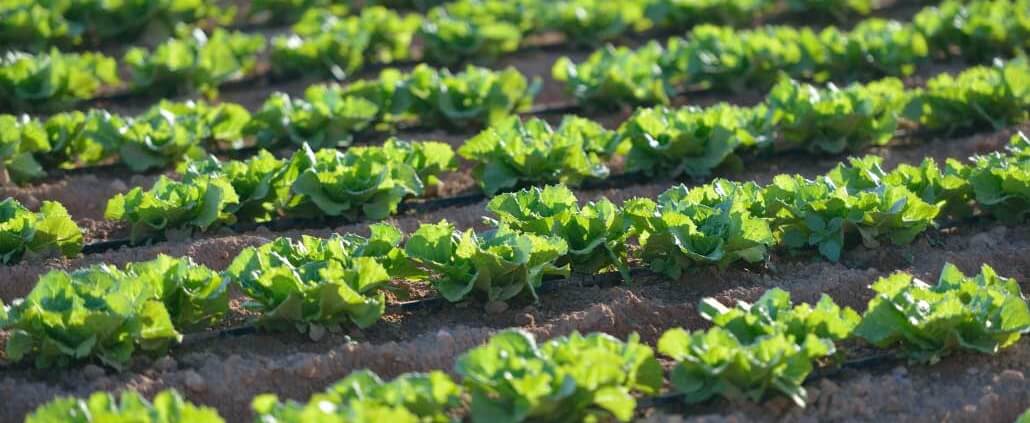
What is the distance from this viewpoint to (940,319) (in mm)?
5305

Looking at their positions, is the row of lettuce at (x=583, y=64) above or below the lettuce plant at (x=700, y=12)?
above

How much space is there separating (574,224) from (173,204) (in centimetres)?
204

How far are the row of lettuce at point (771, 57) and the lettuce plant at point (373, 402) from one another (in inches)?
190

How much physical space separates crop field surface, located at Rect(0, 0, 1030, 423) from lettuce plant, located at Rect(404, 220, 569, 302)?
0.5 inches

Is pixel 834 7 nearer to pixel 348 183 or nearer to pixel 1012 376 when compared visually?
pixel 348 183

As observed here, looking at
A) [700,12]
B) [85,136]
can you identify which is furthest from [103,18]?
[700,12]

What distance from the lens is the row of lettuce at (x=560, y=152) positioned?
22.8 ft

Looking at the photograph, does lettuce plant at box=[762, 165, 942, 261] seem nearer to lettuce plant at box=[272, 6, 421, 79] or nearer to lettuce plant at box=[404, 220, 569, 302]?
lettuce plant at box=[404, 220, 569, 302]

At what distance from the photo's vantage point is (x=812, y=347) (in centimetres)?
502

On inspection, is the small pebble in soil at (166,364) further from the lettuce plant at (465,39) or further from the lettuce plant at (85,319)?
the lettuce plant at (465,39)

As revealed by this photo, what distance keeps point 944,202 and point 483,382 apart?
3.01 m

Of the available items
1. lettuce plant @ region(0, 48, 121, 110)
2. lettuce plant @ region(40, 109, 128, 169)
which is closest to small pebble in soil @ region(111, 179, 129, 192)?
lettuce plant @ region(40, 109, 128, 169)

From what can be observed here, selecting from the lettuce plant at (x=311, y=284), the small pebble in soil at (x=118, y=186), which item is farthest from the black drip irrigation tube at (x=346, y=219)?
the lettuce plant at (x=311, y=284)

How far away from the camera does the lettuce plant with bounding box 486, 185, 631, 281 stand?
616 centimetres
